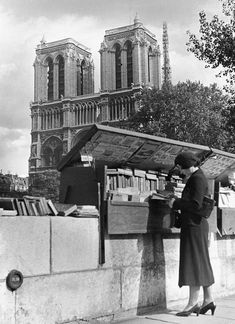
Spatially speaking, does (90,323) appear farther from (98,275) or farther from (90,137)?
(90,137)

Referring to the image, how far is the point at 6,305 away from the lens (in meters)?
3.84

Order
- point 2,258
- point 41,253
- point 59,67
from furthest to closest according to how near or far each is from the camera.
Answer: point 59,67 → point 41,253 → point 2,258

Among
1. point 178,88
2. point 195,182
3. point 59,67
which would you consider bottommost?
point 195,182

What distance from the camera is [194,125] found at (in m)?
40.8

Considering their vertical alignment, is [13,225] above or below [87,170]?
below

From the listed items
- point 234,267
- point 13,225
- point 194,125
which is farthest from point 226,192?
point 194,125

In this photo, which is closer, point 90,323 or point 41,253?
point 41,253

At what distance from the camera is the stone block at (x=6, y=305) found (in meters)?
3.80

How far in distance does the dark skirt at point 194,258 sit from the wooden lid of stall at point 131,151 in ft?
4.15

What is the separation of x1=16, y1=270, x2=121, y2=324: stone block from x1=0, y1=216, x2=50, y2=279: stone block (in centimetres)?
12

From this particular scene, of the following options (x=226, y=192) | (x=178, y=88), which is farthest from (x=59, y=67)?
(x=226, y=192)

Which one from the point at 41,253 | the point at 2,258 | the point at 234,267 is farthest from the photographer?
the point at 234,267

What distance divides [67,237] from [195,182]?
1474 mm

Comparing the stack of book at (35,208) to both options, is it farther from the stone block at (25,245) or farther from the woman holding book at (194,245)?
the woman holding book at (194,245)
